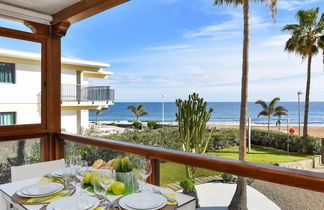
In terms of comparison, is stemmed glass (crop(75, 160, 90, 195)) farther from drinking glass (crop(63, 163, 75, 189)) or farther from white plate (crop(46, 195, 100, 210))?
white plate (crop(46, 195, 100, 210))

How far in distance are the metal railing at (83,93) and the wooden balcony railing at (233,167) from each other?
8.27m

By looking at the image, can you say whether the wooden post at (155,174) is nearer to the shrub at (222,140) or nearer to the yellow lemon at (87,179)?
the yellow lemon at (87,179)

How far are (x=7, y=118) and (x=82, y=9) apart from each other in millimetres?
1500

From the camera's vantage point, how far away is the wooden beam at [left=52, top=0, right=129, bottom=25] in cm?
237

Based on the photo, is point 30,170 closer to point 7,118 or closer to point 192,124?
point 7,118

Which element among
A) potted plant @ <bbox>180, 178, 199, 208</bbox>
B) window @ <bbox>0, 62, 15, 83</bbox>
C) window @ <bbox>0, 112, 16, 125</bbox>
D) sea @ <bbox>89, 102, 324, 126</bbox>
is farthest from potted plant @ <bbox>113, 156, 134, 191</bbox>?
sea @ <bbox>89, 102, 324, 126</bbox>

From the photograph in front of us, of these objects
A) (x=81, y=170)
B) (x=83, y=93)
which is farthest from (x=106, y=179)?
(x=83, y=93)

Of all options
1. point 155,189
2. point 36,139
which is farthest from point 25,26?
point 155,189

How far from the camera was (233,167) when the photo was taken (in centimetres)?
130

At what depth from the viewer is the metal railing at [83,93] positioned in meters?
9.67

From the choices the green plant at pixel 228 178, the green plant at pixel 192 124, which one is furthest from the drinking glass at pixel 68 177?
the green plant at pixel 192 124

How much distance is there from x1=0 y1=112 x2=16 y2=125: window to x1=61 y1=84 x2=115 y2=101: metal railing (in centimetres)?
693

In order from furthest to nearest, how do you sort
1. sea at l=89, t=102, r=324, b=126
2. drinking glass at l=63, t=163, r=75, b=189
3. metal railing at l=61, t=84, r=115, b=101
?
sea at l=89, t=102, r=324, b=126
metal railing at l=61, t=84, r=115, b=101
drinking glass at l=63, t=163, r=75, b=189

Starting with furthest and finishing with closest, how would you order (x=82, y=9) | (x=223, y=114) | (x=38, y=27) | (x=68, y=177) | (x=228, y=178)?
(x=223, y=114) < (x=38, y=27) < (x=82, y=9) < (x=228, y=178) < (x=68, y=177)
